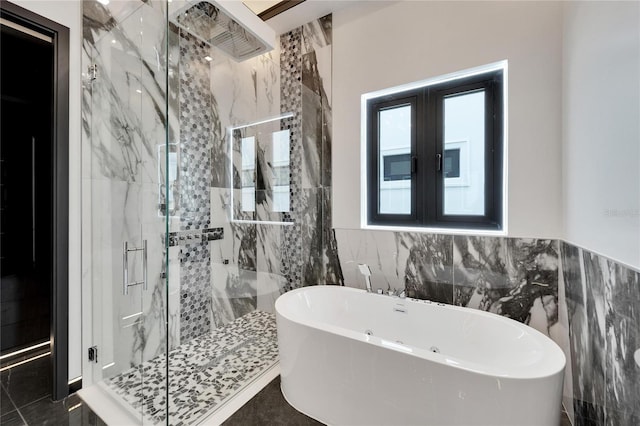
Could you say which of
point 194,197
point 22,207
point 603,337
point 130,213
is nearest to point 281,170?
point 194,197

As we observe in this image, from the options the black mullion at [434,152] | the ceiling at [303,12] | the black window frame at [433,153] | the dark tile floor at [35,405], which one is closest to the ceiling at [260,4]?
the ceiling at [303,12]

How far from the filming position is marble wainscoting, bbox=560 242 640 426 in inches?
34.9

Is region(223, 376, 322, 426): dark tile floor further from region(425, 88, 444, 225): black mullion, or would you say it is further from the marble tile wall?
region(425, 88, 444, 225): black mullion

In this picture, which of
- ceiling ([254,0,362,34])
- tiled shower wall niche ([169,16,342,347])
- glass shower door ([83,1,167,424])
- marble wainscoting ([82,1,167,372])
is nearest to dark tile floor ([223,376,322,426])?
glass shower door ([83,1,167,424])

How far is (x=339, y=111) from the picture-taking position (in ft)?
8.03

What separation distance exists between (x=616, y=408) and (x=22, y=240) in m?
3.83

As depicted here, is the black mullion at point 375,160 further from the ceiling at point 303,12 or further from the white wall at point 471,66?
the ceiling at point 303,12

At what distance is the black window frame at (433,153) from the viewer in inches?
76.6

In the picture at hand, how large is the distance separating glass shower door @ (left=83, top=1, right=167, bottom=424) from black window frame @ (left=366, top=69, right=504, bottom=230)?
1656 mm

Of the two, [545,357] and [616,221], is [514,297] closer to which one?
[545,357]

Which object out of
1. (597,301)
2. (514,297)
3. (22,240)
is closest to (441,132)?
(514,297)

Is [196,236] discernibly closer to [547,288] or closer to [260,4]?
[260,4]

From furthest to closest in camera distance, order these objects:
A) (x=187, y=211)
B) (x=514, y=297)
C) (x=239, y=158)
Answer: (x=239, y=158) < (x=187, y=211) < (x=514, y=297)

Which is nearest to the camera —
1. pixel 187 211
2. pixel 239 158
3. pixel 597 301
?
pixel 597 301
